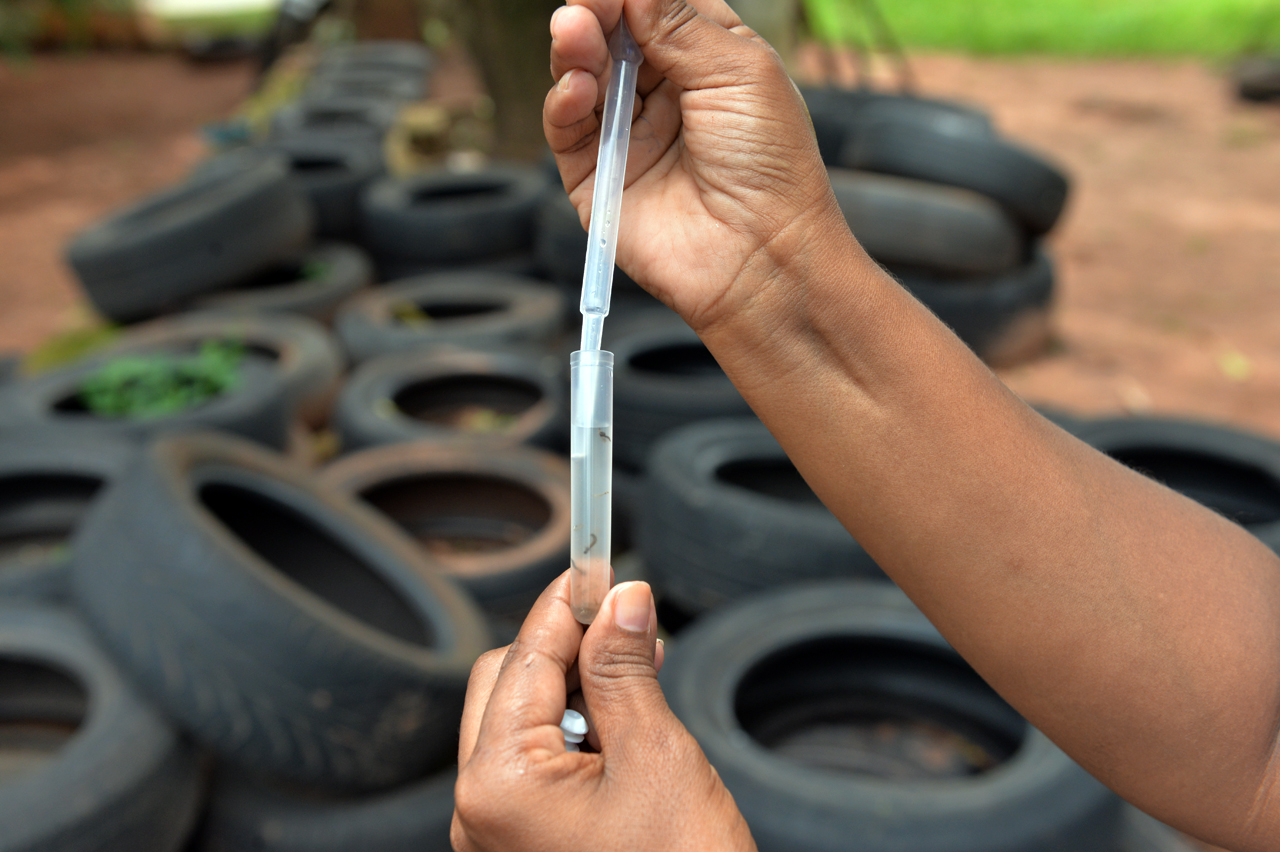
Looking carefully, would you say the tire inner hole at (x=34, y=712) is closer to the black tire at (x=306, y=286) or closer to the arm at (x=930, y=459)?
the arm at (x=930, y=459)

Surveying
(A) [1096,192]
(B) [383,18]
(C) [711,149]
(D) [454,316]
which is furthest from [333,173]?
(B) [383,18]

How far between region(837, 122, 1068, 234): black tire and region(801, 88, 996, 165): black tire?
84 mm

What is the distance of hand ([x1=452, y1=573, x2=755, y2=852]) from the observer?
Answer: 31.4 inches

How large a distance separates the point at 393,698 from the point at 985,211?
3862 mm

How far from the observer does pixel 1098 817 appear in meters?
1.97

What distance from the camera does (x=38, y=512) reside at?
10.7 feet

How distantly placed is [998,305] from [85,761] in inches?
173

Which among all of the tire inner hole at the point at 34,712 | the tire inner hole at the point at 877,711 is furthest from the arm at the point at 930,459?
the tire inner hole at the point at 34,712

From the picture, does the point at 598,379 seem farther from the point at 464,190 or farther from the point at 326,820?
the point at 464,190

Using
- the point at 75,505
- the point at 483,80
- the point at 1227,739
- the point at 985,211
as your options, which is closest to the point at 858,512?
the point at 1227,739

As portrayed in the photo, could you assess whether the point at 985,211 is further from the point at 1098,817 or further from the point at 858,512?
the point at 858,512

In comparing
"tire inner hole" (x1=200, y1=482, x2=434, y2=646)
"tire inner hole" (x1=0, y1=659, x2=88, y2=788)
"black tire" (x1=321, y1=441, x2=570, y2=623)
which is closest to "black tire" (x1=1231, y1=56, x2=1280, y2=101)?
"black tire" (x1=321, y1=441, x2=570, y2=623)

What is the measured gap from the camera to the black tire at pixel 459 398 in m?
3.86

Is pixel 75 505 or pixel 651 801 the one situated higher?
pixel 651 801
